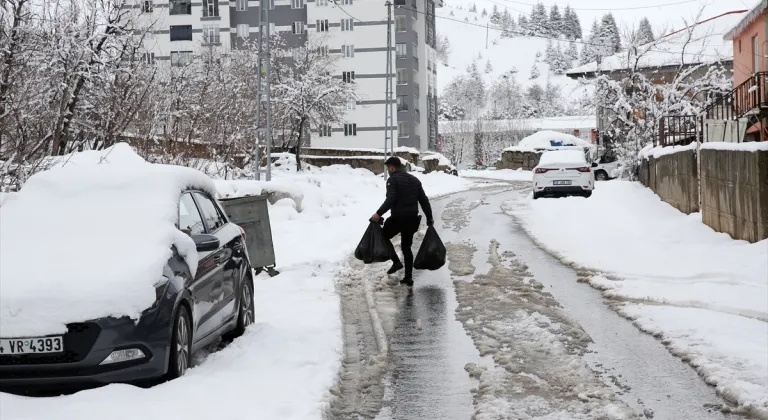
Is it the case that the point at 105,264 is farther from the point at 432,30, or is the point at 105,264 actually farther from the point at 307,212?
the point at 432,30

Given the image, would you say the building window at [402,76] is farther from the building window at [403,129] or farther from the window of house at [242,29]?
the window of house at [242,29]

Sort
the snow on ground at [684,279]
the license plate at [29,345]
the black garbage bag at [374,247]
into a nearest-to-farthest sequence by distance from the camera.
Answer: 1. the license plate at [29,345]
2. the snow on ground at [684,279]
3. the black garbage bag at [374,247]

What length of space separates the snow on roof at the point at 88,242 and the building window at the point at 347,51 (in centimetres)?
8126

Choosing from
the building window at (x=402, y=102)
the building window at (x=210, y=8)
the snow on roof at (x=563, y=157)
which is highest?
the building window at (x=210, y=8)

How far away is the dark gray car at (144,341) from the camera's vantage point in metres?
6.30

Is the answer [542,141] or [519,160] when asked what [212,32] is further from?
[542,141]

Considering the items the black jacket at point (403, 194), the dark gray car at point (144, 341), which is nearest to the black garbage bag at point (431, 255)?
the black jacket at point (403, 194)

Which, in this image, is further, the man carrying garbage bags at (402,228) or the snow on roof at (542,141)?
the snow on roof at (542,141)

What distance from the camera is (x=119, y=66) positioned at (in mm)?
20562

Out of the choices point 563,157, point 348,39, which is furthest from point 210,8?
point 563,157

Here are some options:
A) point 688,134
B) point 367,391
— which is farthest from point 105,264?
point 688,134

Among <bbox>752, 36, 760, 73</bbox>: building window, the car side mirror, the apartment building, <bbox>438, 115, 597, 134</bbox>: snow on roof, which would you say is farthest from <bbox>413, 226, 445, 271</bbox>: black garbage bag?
<bbox>438, 115, 597, 134</bbox>: snow on roof

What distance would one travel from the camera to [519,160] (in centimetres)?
7856

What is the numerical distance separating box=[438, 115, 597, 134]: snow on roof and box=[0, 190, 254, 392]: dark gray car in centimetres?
12398
